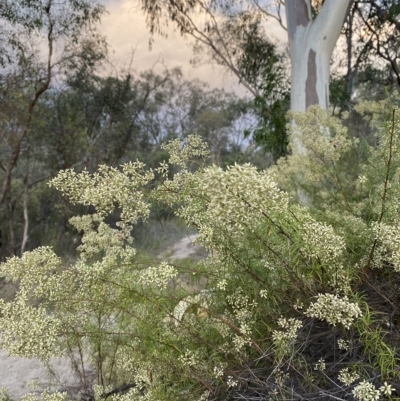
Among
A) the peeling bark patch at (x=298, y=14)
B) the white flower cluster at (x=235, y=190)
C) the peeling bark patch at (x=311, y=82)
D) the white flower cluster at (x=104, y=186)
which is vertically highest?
the peeling bark patch at (x=298, y=14)

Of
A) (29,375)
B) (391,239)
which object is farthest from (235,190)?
(29,375)

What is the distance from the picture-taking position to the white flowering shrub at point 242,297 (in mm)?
811

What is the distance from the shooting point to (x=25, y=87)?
577cm

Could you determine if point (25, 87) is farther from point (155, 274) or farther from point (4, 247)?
point (155, 274)

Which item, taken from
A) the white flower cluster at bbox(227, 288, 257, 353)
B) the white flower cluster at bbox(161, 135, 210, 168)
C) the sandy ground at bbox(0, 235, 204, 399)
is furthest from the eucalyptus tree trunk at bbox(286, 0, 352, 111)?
the white flower cluster at bbox(227, 288, 257, 353)

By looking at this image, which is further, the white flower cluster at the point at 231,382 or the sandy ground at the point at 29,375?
the sandy ground at the point at 29,375

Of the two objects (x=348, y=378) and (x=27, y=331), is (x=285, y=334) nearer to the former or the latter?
(x=348, y=378)

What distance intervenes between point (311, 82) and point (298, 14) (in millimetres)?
876

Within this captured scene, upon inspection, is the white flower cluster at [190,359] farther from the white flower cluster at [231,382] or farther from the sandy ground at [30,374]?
the sandy ground at [30,374]

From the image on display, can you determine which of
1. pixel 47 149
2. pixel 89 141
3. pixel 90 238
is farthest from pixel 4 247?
pixel 90 238

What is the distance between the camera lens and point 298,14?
3.92 meters

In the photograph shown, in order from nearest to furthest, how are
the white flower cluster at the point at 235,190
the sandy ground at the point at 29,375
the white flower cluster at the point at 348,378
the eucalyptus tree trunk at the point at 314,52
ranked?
the white flower cluster at the point at 235,190 < the white flower cluster at the point at 348,378 < the sandy ground at the point at 29,375 < the eucalyptus tree trunk at the point at 314,52

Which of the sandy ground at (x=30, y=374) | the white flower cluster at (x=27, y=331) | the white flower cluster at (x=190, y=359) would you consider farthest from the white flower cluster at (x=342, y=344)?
the sandy ground at (x=30, y=374)

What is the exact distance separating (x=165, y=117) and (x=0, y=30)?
730cm
